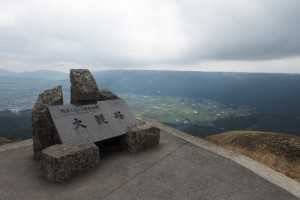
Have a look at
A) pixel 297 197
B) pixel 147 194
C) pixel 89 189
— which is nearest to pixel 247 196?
pixel 297 197

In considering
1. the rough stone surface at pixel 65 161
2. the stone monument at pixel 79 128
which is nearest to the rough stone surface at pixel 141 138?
the stone monument at pixel 79 128

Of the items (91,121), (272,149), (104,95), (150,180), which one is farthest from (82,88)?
(272,149)

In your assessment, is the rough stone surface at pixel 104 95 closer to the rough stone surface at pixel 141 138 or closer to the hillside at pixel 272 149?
the rough stone surface at pixel 141 138

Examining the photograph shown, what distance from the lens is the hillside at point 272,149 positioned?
7926 mm

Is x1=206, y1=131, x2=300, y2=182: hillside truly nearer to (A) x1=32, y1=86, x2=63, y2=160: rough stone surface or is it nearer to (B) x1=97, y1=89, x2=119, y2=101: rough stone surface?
(B) x1=97, y1=89, x2=119, y2=101: rough stone surface

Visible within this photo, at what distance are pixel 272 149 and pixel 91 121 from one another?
7325 millimetres

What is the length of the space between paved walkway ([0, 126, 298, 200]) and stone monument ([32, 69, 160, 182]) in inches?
15.6

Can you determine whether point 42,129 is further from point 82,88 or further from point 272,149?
point 272,149

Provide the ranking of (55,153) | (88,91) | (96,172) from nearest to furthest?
(55,153), (96,172), (88,91)

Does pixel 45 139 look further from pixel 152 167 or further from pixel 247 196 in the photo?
pixel 247 196

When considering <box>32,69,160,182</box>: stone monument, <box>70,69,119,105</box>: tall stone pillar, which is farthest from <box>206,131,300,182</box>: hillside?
<box>70,69,119,105</box>: tall stone pillar

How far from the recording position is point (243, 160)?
24.0ft

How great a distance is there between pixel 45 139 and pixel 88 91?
2.22 metres

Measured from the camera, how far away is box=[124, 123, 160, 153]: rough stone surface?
320 inches
